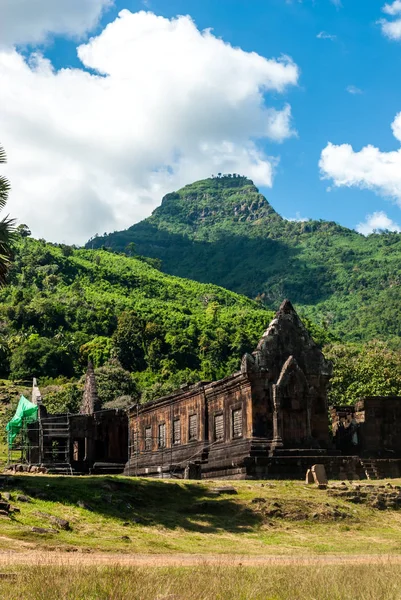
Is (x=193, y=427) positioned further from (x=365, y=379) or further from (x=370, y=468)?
(x=365, y=379)

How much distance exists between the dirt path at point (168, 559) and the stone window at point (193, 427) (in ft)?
70.6

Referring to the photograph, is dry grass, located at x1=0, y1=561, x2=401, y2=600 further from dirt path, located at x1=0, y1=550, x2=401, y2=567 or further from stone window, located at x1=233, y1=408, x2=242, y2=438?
stone window, located at x1=233, y1=408, x2=242, y2=438

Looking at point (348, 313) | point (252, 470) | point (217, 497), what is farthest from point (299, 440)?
point (348, 313)

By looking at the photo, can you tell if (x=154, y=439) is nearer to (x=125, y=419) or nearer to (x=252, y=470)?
(x=125, y=419)

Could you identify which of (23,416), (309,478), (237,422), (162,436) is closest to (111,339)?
(23,416)

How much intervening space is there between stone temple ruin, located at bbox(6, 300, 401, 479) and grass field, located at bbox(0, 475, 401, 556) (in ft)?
17.0

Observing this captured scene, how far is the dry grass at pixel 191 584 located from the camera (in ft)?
46.8

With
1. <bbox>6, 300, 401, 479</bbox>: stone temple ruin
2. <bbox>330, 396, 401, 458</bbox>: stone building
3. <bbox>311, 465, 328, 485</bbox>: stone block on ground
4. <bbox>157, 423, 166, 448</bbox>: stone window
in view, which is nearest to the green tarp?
<bbox>6, 300, 401, 479</bbox>: stone temple ruin

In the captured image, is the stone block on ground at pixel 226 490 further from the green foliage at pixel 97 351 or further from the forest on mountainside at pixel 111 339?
the green foliage at pixel 97 351

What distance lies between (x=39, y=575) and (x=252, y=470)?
65.5ft

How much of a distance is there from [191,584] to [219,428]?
2526 centimetres

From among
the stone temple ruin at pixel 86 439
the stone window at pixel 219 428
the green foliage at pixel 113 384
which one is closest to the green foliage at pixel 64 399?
the green foliage at pixel 113 384

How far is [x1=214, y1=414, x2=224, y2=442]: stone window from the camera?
3991cm

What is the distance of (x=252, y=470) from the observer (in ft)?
112
